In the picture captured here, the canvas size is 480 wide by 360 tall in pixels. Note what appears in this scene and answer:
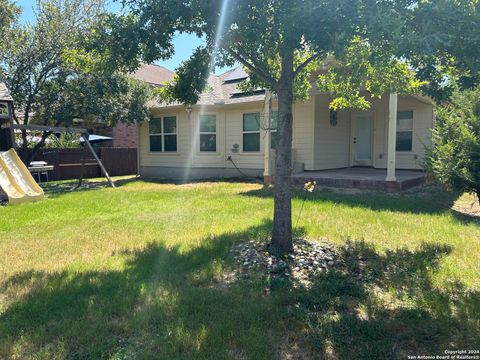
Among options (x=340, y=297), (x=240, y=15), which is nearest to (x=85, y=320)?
(x=340, y=297)

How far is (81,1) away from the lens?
14344mm

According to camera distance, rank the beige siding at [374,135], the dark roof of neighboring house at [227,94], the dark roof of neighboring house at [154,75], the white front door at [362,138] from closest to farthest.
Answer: the beige siding at [374,135] < the dark roof of neighboring house at [227,94] < the white front door at [362,138] < the dark roof of neighboring house at [154,75]

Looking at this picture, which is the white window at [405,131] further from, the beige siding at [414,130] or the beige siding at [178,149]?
the beige siding at [178,149]

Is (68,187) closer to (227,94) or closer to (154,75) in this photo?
(227,94)

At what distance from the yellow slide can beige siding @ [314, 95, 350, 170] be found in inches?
335

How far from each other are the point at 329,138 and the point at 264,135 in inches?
95.0

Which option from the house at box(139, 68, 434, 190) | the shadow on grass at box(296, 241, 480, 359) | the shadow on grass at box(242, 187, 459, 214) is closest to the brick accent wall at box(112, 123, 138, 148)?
the house at box(139, 68, 434, 190)

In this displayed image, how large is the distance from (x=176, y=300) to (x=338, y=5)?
2.85 meters

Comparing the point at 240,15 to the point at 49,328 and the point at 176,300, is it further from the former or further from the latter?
the point at 49,328

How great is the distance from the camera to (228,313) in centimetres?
315

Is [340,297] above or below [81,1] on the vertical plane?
below

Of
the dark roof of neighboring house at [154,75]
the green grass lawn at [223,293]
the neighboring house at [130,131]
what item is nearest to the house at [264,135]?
the green grass lawn at [223,293]

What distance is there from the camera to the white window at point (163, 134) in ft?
50.9

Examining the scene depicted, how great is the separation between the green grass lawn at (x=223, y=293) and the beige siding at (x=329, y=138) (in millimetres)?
6020
